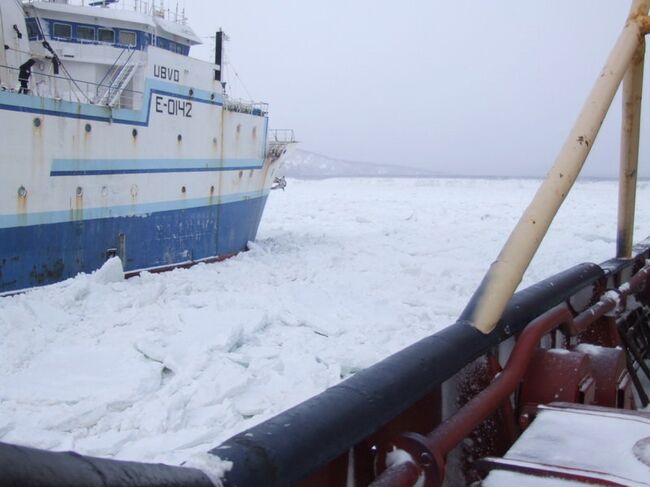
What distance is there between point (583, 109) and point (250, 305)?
6.05m

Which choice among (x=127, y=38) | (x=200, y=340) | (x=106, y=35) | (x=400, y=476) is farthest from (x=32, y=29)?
(x=400, y=476)

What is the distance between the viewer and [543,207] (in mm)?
2514

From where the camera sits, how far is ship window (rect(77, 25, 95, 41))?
1218 centimetres

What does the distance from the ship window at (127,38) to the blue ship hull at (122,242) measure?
3.68m

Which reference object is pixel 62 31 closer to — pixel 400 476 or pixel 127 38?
pixel 127 38

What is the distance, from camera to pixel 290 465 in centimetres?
138

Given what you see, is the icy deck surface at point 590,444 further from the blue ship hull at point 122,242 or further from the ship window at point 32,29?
the ship window at point 32,29

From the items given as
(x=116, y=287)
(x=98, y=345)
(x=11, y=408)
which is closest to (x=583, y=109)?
(x=11, y=408)

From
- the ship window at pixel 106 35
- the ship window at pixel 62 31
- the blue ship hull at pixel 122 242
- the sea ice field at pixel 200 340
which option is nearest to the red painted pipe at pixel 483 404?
the sea ice field at pixel 200 340

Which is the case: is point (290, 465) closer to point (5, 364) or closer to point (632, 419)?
point (632, 419)

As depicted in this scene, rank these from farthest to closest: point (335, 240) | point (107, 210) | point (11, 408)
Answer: point (335, 240) < point (107, 210) < point (11, 408)

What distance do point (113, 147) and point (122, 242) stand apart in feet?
5.37

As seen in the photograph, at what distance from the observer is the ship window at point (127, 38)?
12.3 meters

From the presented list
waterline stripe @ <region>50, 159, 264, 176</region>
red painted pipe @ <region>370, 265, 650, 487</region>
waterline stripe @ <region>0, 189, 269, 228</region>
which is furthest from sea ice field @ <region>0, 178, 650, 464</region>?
waterline stripe @ <region>50, 159, 264, 176</region>
